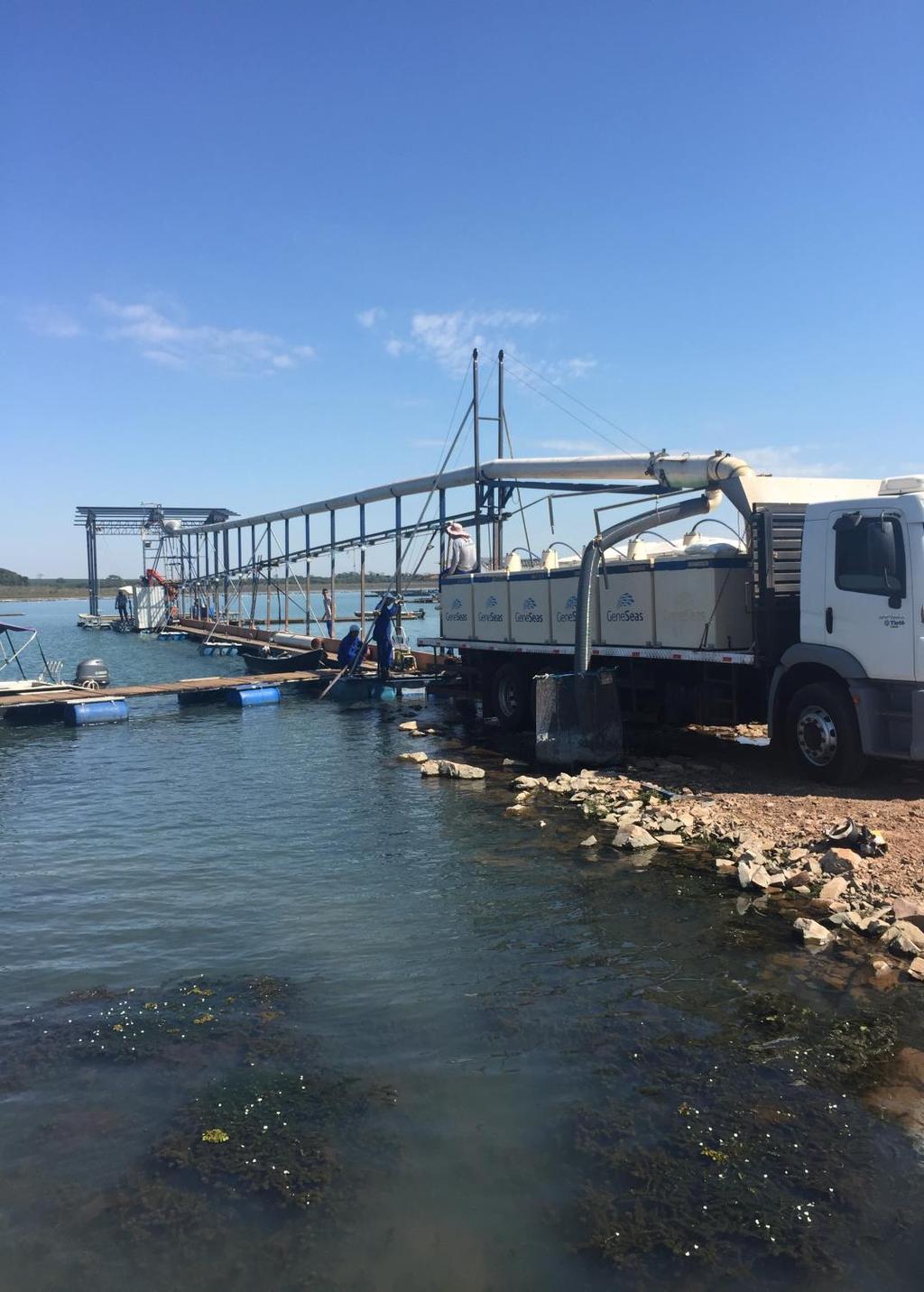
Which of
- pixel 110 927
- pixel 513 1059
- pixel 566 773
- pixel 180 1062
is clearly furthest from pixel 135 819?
pixel 513 1059

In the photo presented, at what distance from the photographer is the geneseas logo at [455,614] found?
1969 cm

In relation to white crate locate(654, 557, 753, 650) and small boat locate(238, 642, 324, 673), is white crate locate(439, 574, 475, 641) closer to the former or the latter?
white crate locate(654, 557, 753, 650)

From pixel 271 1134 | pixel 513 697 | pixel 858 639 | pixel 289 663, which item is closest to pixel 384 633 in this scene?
pixel 289 663

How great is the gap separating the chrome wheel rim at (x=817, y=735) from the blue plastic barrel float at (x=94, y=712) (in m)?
15.9

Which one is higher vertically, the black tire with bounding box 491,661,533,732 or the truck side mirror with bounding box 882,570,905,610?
the truck side mirror with bounding box 882,570,905,610

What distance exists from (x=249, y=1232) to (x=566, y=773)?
998 centimetres

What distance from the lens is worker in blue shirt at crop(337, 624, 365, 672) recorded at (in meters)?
27.1

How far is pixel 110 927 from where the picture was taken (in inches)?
332

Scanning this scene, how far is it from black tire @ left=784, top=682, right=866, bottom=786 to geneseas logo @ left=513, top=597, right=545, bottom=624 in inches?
242

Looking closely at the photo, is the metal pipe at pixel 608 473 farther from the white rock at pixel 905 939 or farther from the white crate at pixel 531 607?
the white rock at pixel 905 939

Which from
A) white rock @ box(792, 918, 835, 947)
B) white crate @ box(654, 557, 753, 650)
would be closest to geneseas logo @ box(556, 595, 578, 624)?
white crate @ box(654, 557, 753, 650)

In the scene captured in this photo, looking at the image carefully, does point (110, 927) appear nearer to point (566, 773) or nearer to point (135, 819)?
point (135, 819)

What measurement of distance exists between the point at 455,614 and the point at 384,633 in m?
5.39

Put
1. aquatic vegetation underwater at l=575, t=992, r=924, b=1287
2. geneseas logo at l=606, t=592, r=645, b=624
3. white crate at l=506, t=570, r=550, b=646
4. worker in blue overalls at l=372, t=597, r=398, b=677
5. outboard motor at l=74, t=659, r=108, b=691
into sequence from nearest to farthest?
aquatic vegetation underwater at l=575, t=992, r=924, b=1287 < geneseas logo at l=606, t=592, r=645, b=624 < white crate at l=506, t=570, r=550, b=646 < worker in blue overalls at l=372, t=597, r=398, b=677 < outboard motor at l=74, t=659, r=108, b=691
